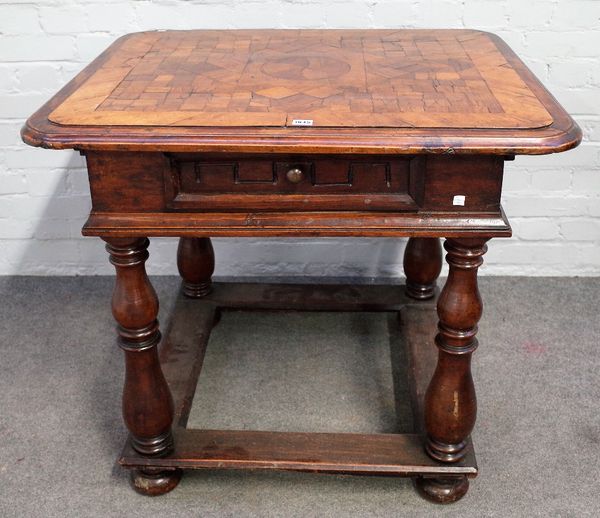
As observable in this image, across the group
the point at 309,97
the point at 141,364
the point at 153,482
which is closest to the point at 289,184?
the point at 309,97

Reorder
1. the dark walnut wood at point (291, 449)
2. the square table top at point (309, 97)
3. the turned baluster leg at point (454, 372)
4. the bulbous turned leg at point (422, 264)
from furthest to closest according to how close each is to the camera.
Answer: the bulbous turned leg at point (422, 264) → the dark walnut wood at point (291, 449) → the turned baluster leg at point (454, 372) → the square table top at point (309, 97)

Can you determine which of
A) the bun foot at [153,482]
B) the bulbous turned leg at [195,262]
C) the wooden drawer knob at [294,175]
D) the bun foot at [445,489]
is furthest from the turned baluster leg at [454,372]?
the bulbous turned leg at [195,262]

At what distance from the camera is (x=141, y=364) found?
1.53 m

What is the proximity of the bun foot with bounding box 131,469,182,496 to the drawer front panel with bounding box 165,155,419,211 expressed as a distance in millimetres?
609

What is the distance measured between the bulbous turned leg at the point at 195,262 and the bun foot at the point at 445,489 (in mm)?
830

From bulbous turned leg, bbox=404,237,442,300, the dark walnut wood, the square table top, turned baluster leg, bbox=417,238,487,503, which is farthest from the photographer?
bulbous turned leg, bbox=404,237,442,300

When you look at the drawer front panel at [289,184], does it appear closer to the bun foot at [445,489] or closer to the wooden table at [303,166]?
the wooden table at [303,166]

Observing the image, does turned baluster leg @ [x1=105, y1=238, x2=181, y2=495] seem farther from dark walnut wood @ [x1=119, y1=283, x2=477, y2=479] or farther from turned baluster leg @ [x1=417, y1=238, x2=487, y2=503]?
turned baluster leg @ [x1=417, y1=238, x2=487, y2=503]

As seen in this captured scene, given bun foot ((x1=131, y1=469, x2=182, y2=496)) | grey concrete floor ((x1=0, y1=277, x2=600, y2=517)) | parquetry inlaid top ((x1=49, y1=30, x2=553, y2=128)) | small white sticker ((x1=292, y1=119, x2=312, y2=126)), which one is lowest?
grey concrete floor ((x1=0, y1=277, x2=600, y2=517))

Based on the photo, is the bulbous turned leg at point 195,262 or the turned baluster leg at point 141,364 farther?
the bulbous turned leg at point 195,262

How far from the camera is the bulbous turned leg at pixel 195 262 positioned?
2.12 meters

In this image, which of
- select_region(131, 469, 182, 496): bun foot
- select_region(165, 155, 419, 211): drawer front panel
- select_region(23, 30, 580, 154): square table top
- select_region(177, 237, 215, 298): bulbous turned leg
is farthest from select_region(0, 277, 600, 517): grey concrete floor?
select_region(23, 30, 580, 154): square table top

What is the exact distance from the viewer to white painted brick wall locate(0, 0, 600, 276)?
2.14 meters

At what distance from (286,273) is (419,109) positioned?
3.81 ft
